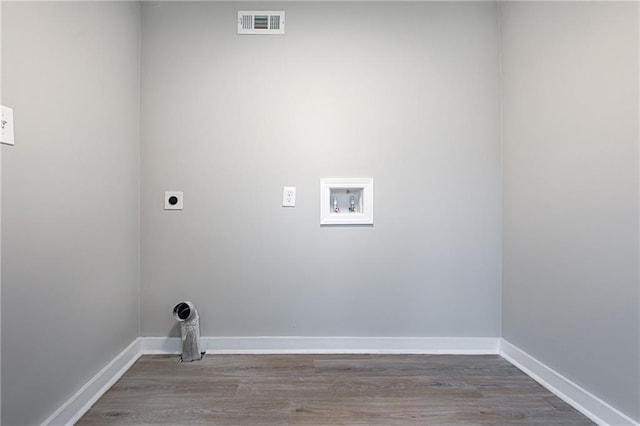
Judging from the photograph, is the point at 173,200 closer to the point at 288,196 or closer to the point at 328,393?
the point at 288,196

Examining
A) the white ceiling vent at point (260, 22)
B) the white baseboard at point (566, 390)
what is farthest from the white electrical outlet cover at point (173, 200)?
the white baseboard at point (566, 390)

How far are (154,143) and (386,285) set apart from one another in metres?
1.85

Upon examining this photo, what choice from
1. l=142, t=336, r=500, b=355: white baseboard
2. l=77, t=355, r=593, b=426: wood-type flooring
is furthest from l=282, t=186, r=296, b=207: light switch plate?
l=77, t=355, r=593, b=426: wood-type flooring

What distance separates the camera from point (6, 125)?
3.05 feet

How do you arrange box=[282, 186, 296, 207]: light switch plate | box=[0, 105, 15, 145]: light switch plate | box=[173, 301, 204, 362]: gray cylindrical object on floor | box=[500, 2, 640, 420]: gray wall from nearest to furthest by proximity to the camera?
box=[0, 105, 15, 145]: light switch plate, box=[500, 2, 640, 420]: gray wall, box=[173, 301, 204, 362]: gray cylindrical object on floor, box=[282, 186, 296, 207]: light switch plate

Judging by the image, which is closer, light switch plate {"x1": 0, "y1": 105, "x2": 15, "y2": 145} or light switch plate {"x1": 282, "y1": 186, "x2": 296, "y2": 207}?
light switch plate {"x1": 0, "y1": 105, "x2": 15, "y2": 145}

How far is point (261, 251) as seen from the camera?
5.81 feet

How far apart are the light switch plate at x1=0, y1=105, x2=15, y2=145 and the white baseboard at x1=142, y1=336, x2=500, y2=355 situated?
1386 mm

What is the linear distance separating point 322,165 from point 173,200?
1.04 m

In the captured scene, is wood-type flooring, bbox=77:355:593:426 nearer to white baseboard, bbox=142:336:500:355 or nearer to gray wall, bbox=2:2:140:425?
white baseboard, bbox=142:336:500:355

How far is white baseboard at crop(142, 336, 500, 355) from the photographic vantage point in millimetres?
1755

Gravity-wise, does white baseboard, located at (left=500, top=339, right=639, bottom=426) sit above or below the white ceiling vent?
below

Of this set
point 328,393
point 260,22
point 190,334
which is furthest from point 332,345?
point 260,22

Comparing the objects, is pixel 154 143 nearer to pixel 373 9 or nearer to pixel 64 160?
pixel 64 160
